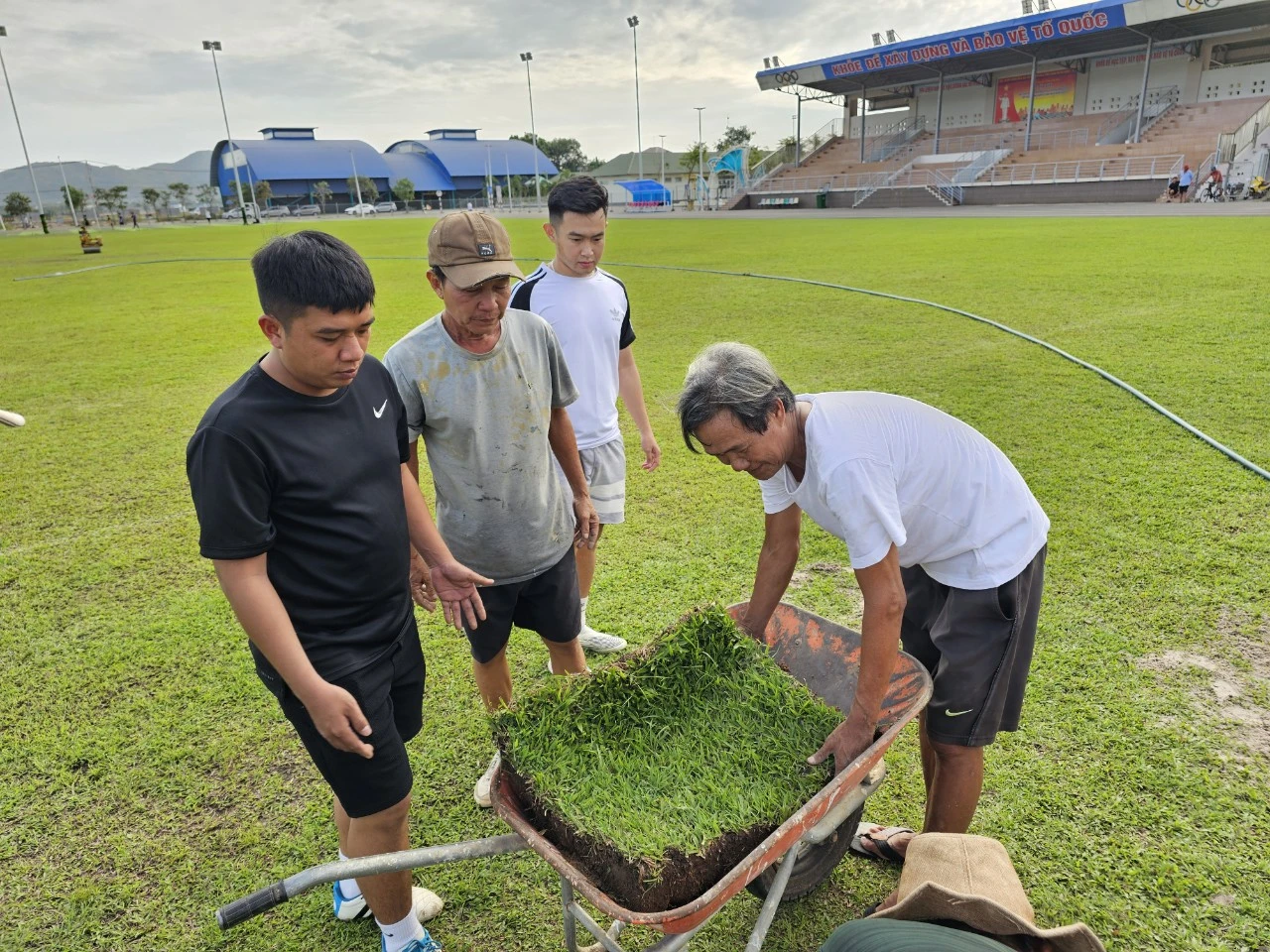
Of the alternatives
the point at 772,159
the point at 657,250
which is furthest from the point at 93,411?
the point at 772,159

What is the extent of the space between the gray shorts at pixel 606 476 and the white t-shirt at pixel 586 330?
0.05m

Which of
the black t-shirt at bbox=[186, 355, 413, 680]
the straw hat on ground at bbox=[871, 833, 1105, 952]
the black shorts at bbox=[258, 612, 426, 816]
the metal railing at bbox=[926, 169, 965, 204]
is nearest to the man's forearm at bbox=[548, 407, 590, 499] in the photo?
the black t-shirt at bbox=[186, 355, 413, 680]

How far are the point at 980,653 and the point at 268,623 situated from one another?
6.57 ft

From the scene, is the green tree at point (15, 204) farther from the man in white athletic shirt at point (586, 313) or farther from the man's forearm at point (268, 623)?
the man's forearm at point (268, 623)

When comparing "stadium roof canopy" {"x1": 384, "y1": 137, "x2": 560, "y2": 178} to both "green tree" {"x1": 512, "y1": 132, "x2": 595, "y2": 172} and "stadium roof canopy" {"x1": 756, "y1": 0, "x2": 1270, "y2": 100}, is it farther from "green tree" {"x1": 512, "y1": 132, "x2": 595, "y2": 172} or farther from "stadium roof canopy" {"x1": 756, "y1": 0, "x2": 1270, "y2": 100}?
"stadium roof canopy" {"x1": 756, "y1": 0, "x2": 1270, "y2": 100}

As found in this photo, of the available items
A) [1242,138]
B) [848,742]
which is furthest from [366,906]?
[1242,138]

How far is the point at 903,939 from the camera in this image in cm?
161

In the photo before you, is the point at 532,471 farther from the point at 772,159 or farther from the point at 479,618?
the point at 772,159

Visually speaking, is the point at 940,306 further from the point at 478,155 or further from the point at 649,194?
the point at 478,155

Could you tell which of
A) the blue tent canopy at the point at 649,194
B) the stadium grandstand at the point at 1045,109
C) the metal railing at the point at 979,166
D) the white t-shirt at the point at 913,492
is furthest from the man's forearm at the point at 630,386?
the blue tent canopy at the point at 649,194

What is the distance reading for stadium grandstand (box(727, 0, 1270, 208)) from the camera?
34.9m

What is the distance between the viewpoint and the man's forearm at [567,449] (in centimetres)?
305

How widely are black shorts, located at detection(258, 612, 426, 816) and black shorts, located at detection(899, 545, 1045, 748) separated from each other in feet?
5.35

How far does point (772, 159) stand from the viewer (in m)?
54.8
